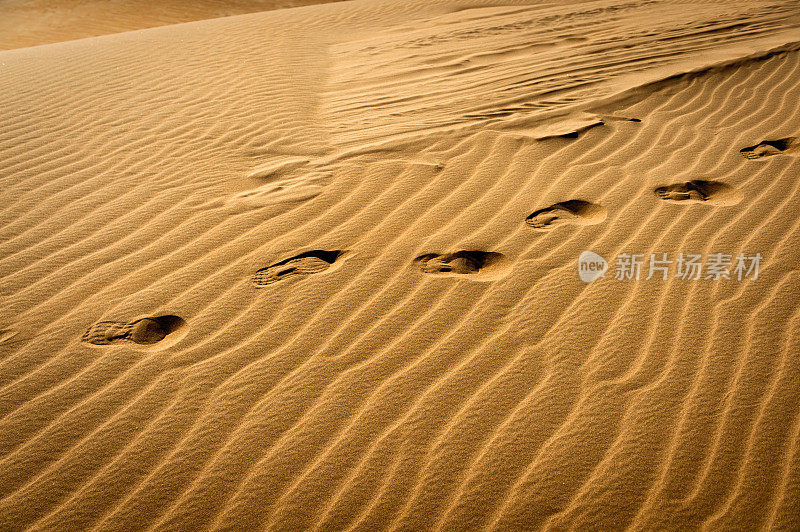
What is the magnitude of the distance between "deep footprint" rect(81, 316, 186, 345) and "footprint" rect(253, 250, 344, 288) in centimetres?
42

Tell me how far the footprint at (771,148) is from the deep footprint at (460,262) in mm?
1988

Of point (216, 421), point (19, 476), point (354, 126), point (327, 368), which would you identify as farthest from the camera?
point (354, 126)

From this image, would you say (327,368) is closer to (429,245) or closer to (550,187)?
(429,245)

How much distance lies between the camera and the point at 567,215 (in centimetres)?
297

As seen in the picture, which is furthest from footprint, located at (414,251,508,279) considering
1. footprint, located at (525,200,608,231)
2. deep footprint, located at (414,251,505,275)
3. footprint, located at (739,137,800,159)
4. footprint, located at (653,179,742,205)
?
footprint, located at (739,137,800,159)

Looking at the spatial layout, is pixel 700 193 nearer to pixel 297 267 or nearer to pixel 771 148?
pixel 771 148

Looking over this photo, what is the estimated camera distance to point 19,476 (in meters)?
1.86

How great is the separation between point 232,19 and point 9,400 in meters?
7.74

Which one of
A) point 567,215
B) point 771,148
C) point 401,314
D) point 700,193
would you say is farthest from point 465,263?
point 771,148

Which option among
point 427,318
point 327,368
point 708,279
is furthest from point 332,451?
point 708,279

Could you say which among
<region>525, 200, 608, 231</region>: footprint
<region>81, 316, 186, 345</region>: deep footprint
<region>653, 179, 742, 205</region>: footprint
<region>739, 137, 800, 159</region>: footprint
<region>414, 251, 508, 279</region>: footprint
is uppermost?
<region>739, 137, 800, 159</region>: footprint

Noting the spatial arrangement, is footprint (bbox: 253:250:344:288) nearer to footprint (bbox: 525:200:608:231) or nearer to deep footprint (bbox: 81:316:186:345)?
deep footprint (bbox: 81:316:186:345)

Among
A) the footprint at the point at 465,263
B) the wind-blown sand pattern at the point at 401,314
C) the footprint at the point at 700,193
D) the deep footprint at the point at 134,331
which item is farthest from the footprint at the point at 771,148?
the deep footprint at the point at 134,331

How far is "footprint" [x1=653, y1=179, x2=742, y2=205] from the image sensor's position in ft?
10.0
